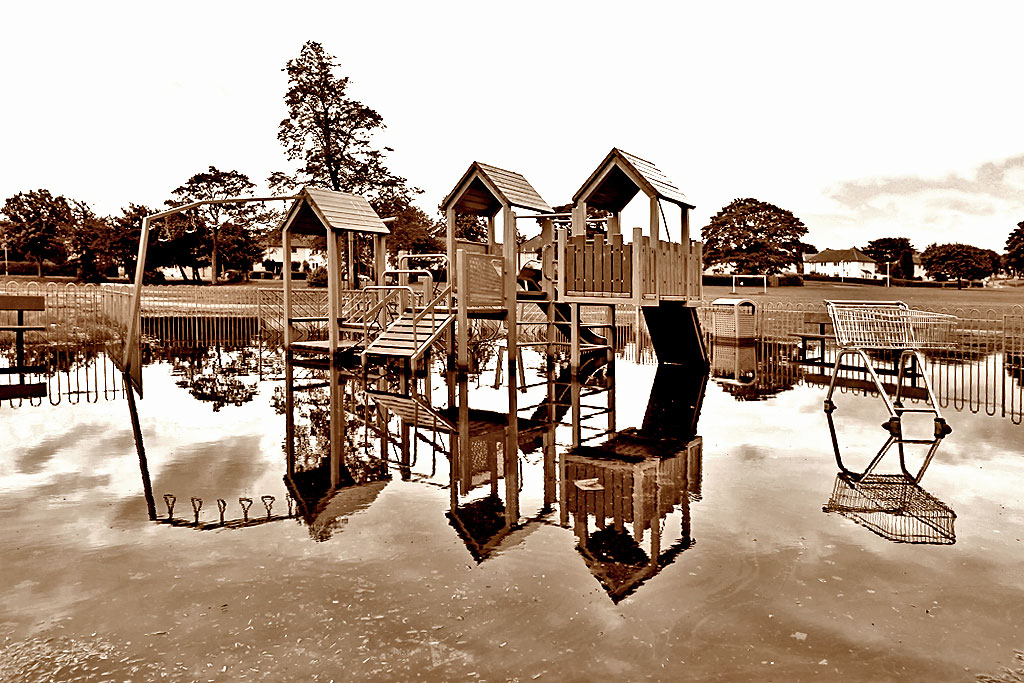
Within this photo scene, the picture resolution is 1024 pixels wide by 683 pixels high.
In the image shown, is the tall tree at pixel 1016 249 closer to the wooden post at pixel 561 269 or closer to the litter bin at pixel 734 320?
the litter bin at pixel 734 320

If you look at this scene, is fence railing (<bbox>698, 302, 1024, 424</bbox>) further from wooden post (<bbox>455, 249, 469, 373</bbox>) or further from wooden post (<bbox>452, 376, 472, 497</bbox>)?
wooden post (<bbox>455, 249, 469, 373</bbox>)

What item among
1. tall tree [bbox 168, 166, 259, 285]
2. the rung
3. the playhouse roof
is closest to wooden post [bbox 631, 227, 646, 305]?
the playhouse roof

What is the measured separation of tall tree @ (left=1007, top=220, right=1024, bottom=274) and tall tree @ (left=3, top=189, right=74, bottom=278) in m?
86.5

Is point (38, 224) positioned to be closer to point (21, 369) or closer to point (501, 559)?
point (21, 369)

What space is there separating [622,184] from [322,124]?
39139mm

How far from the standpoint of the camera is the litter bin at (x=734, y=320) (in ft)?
75.2

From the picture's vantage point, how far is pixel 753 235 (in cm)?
8981

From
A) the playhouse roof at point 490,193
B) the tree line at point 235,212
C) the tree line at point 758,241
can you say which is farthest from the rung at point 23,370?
the tree line at point 758,241

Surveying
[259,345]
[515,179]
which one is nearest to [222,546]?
[515,179]

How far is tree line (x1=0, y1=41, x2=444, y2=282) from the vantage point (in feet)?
171

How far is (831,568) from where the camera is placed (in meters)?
4.75

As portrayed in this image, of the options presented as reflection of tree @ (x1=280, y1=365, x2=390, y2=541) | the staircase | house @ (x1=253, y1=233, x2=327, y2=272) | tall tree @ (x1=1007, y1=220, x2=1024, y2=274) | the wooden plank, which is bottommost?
reflection of tree @ (x1=280, y1=365, x2=390, y2=541)

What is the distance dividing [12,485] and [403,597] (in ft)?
15.2

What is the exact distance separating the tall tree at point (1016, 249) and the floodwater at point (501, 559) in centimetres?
7093
